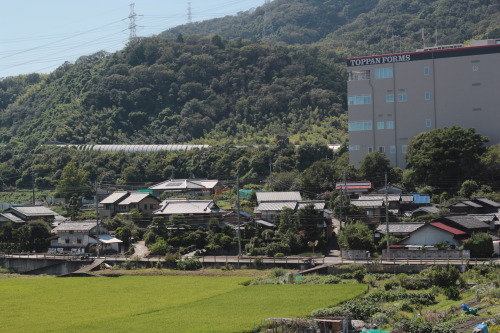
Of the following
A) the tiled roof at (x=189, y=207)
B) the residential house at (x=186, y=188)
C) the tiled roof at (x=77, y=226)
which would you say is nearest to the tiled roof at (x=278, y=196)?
the tiled roof at (x=189, y=207)

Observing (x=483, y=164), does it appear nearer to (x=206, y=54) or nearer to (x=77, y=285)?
(x=77, y=285)

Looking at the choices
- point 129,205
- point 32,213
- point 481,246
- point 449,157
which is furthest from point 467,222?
point 32,213

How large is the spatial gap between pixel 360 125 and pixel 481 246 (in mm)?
34777

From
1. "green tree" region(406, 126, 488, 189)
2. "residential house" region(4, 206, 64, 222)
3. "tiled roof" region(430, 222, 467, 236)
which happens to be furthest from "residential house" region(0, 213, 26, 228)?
"tiled roof" region(430, 222, 467, 236)

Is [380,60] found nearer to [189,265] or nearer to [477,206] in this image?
[477,206]

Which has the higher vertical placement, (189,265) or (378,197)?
(378,197)

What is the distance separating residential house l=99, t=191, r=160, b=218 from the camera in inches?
2847

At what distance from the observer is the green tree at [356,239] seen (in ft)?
169

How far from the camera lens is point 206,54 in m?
130

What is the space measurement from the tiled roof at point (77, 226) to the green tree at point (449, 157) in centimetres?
2971

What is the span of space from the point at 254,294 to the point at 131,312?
294 inches

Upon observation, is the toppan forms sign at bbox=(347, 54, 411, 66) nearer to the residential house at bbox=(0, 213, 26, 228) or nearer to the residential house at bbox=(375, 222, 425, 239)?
the residential house at bbox=(375, 222, 425, 239)

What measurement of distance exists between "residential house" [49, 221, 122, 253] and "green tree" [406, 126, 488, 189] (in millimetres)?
28240

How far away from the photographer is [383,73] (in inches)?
3152
